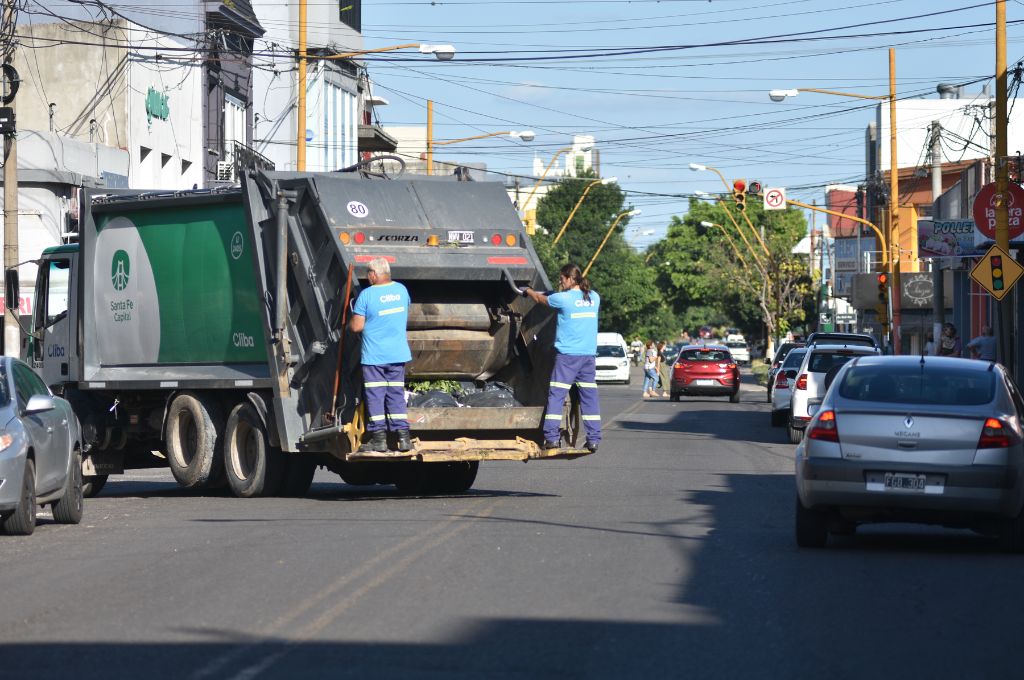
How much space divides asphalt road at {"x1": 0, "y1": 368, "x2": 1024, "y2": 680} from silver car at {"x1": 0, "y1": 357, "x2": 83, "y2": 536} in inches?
9.5

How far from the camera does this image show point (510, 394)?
53.7 ft

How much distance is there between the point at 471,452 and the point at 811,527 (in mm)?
4105

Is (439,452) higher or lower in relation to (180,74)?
lower

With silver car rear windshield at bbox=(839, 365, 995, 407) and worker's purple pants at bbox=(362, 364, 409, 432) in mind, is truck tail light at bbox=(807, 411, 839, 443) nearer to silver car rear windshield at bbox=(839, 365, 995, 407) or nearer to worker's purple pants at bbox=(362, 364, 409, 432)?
silver car rear windshield at bbox=(839, 365, 995, 407)

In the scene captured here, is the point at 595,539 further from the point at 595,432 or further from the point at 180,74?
the point at 180,74

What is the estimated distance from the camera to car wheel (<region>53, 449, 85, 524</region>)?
14102 mm

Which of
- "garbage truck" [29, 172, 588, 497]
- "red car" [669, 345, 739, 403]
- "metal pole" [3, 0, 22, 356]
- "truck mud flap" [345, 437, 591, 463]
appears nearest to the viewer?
"truck mud flap" [345, 437, 591, 463]

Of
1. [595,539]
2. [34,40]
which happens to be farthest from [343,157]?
[595,539]

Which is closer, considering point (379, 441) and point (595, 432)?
point (379, 441)

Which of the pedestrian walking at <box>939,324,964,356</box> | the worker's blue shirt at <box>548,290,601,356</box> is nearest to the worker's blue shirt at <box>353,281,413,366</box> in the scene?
the worker's blue shirt at <box>548,290,601,356</box>

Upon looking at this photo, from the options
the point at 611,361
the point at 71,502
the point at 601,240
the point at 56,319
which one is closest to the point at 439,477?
the point at 71,502

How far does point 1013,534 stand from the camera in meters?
12.0

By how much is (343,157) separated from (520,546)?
51.0 m

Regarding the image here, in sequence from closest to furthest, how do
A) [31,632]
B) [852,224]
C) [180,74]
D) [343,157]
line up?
[31,632], [180,74], [343,157], [852,224]
